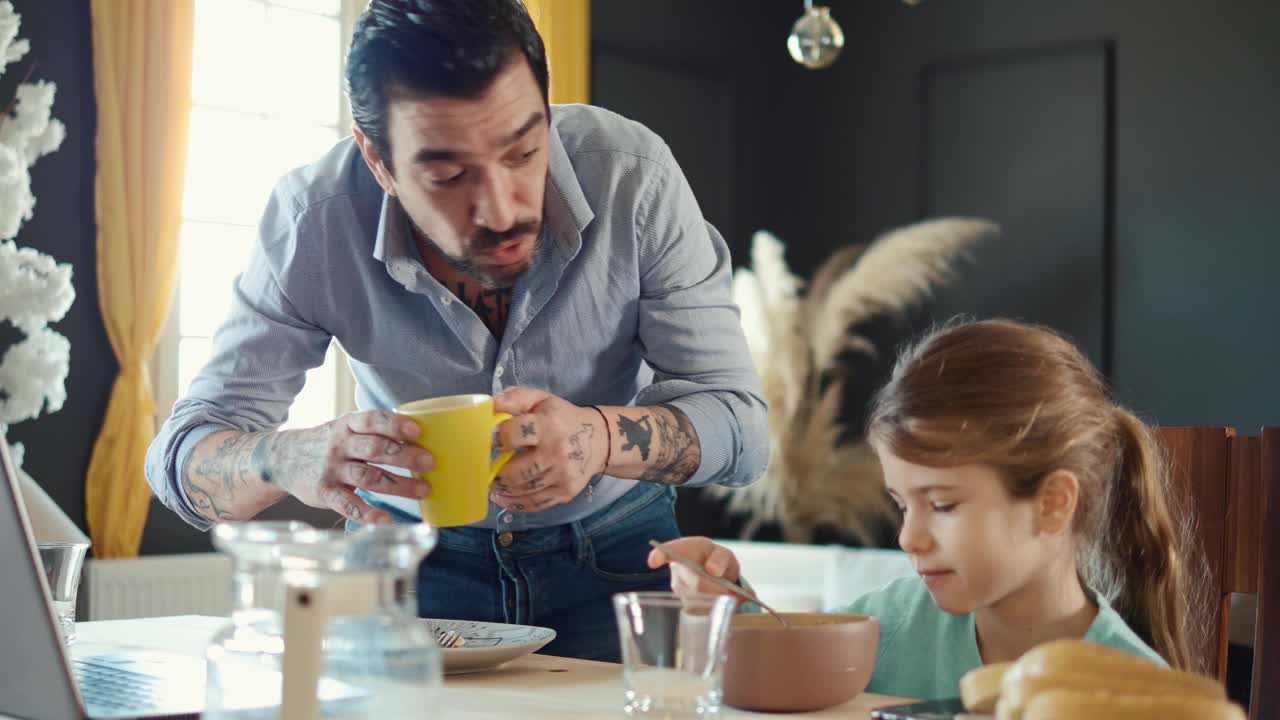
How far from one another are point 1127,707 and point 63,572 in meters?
1.02

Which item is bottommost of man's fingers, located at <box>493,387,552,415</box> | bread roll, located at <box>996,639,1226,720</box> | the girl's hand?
the girl's hand

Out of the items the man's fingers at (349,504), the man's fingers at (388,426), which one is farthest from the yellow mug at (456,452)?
the man's fingers at (349,504)

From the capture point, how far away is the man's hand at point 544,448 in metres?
1.20

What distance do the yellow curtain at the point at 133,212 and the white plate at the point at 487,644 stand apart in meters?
2.82

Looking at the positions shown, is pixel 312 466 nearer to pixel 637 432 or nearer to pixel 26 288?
pixel 637 432

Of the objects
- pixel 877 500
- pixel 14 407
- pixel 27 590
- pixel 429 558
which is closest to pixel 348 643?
pixel 27 590

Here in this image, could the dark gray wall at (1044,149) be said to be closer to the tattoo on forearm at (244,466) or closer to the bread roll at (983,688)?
the tattoo on forearm at (244,466)

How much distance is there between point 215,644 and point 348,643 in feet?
0.28

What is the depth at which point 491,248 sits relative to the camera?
1.55 meters

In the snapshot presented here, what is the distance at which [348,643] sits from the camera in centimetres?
69

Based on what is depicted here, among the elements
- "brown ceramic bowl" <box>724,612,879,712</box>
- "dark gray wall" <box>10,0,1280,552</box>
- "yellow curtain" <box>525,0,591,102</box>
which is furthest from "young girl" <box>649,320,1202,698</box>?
"yellow curtain" <box>525,0,591,102</box>

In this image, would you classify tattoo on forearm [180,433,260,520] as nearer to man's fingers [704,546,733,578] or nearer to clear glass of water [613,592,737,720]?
man's fingers [704,546,733,578]

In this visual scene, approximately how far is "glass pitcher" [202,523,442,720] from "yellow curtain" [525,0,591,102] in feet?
14.5

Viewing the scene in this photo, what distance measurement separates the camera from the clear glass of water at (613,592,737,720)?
2.72 feet
